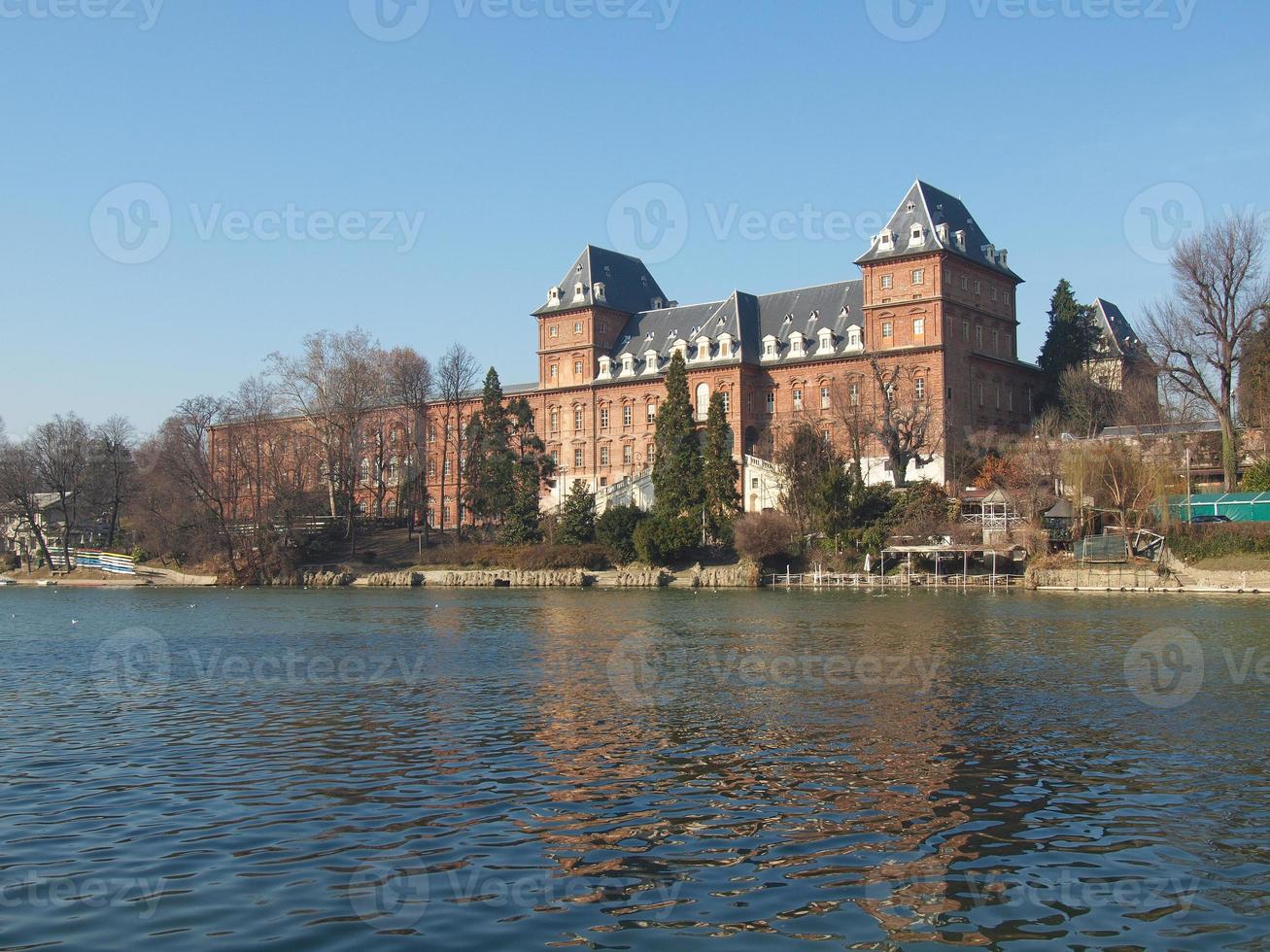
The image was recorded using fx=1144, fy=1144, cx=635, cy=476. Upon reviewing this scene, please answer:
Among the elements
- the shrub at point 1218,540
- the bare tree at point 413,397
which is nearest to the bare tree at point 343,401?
the bare tree at point 413,397

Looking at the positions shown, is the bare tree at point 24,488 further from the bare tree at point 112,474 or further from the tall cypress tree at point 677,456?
the tall cypress tree at point 677,456

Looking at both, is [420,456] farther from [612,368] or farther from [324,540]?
[612,368]

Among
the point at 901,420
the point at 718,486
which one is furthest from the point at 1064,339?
the point at 718,486

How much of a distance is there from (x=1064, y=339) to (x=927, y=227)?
1242 cm

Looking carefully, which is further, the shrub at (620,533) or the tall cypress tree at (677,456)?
the tall cypress tree at (677,456)

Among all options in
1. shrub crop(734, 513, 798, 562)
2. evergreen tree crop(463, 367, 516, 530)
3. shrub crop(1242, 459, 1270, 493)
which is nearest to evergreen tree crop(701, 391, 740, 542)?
shrub crop(734, 513, 798, 562)

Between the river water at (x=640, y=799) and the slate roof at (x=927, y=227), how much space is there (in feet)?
158

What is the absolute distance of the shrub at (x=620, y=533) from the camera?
63.5 m

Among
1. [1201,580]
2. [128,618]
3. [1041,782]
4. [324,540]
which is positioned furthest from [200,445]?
[1041,782]

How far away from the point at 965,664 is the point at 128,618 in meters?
28.5

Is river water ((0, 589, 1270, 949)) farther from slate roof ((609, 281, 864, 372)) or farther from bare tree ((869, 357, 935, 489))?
slate roof ((609, 281, 864, 372))

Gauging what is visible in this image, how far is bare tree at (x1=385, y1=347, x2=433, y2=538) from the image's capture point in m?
77.4

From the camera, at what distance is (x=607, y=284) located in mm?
87250

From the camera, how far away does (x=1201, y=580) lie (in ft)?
Answer: 154
